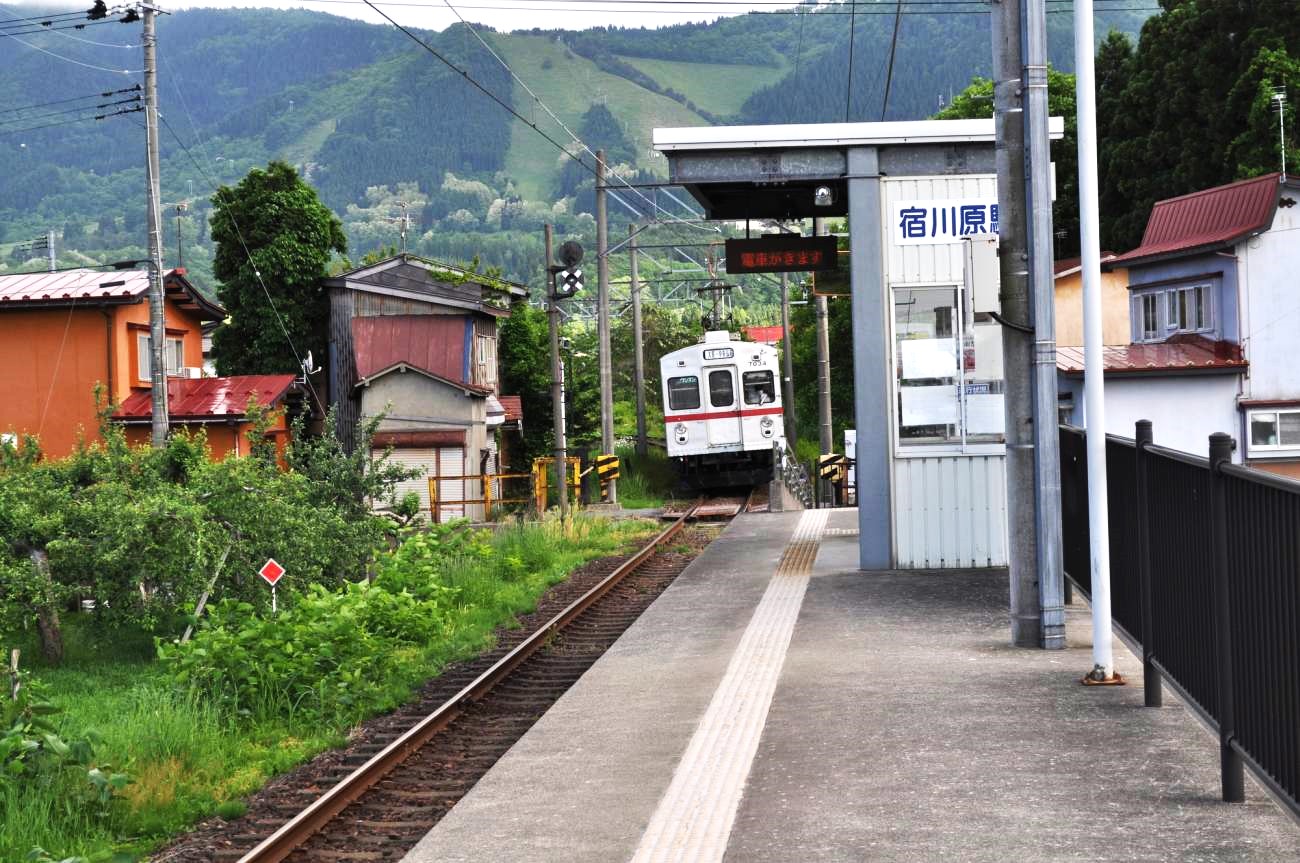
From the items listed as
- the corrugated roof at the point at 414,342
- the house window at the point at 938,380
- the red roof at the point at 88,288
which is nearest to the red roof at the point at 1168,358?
the house window at the point at 938,380

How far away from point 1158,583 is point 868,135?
796cm

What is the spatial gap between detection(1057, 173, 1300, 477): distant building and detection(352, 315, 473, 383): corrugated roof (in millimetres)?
17286

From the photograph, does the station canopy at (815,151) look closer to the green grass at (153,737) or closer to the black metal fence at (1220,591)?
the green grass at (153,737)

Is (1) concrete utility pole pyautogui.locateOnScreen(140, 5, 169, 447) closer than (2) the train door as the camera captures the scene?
Yes

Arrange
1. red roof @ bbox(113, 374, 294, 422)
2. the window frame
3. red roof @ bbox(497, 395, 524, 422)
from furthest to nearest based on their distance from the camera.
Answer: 1. red roof @ bbox(497, 395, 524, 422)
2. red roof @ bbox(113, 374, 294, 422)
3. the window frame

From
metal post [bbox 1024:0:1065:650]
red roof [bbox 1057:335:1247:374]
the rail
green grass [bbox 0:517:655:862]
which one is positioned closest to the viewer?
the rail

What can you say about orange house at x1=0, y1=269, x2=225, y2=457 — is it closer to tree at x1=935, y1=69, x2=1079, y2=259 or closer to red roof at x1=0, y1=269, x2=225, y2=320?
red roof at x1=0, y1=269, x2=225, y2=320

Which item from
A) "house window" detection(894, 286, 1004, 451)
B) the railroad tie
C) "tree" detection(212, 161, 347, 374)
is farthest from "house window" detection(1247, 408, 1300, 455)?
"tree" detection(212, 161, 347, 374)

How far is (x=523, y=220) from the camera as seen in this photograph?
186m

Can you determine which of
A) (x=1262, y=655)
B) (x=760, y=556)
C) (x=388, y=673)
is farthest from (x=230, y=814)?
(x=760, y=556)

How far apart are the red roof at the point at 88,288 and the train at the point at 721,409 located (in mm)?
10617

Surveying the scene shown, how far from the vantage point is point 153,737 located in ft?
30.2

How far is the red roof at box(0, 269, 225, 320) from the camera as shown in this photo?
30.6m

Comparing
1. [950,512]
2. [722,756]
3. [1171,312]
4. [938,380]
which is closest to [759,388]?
[1171,312]
